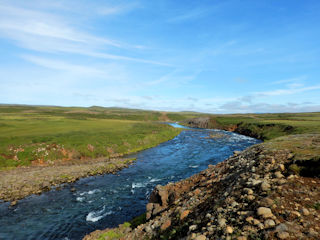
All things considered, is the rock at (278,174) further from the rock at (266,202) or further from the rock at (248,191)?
the rock at (266,202)

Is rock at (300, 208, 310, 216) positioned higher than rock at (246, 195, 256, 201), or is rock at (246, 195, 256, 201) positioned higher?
rock at (300, 208, 310, 216)

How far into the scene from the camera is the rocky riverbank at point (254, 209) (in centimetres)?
733

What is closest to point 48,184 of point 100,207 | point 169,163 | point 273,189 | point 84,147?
point 100,207

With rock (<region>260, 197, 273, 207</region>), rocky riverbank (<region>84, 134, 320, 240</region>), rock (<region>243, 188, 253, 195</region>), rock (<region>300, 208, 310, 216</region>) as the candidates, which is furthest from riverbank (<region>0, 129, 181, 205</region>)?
rock (<region>300, 208, 310, 216</region>)

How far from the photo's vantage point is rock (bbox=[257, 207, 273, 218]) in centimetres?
792

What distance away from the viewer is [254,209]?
28.7 feet

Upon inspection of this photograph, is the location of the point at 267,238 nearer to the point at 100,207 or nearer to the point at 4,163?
the point at 100,207

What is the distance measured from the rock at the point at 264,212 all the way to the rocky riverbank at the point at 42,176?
27.7 m

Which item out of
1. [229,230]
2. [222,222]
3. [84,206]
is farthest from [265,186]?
[84,206]

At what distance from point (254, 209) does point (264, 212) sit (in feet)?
2.33

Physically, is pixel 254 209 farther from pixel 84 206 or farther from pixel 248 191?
pixel 84 206

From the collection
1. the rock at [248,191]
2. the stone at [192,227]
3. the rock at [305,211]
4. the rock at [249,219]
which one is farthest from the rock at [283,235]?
the stone at [192,227]

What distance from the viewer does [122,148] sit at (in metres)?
50.3

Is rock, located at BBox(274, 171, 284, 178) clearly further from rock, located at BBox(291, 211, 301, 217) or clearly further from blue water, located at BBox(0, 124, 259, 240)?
blue water, located at BBox(0, 124, 259, 240)
